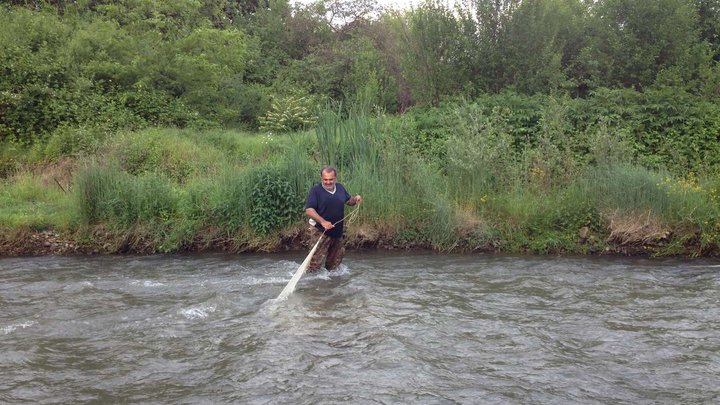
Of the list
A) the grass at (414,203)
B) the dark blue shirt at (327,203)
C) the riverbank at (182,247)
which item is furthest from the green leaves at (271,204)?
the dark blue shirt at (327,203)

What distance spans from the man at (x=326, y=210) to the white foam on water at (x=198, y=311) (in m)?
2.21

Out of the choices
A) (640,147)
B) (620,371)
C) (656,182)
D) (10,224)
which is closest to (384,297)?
(620,371)

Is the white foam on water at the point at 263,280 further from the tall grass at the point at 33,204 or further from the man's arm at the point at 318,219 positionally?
the tall grass at the point at 33,204

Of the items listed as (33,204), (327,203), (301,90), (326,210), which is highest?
(301,90)

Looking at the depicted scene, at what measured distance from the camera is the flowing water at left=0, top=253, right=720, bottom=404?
6.55 meters

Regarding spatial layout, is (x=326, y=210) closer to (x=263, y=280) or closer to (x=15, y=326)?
(x=263, y=280)

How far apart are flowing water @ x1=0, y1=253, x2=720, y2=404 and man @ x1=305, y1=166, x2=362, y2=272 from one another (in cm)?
48

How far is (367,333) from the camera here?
8133mm

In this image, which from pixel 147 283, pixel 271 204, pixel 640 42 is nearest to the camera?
pixel 147 283

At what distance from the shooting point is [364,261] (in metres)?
12.5

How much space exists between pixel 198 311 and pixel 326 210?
2.72 meters

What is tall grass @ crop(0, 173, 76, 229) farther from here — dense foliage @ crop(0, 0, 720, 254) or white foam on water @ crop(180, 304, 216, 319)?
white foam on water @ crop(180, 304, 216, 319)

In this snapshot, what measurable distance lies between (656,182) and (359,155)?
6.14 m

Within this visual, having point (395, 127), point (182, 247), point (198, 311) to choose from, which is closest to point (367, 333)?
point (198, 311)
